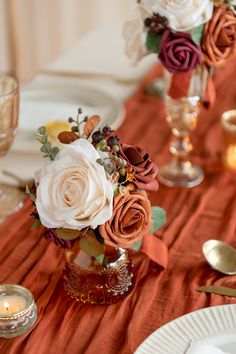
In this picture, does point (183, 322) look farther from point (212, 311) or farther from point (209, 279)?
point (209, 279)

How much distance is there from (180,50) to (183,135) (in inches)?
9.2

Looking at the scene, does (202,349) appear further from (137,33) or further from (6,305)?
(137,33)

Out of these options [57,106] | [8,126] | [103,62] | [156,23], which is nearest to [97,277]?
[8,126]

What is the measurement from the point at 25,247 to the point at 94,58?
96 cm

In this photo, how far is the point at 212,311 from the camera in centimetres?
94

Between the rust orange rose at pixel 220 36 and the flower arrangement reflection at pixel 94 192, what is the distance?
1.22 ft

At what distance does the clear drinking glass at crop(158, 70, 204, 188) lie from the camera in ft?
4.43

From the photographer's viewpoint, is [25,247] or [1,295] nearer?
[1,295]

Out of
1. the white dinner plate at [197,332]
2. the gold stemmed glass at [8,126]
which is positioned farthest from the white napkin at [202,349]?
the gold stemmed glass at [8,126]

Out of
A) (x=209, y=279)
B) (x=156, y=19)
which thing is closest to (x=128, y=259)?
(x=209, y=279)

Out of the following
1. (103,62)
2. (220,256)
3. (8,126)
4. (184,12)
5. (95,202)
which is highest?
(184,12)

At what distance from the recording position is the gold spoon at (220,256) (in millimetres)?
1095

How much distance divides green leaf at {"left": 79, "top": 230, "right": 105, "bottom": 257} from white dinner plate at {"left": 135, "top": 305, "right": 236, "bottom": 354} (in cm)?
14

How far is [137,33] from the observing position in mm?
1318
